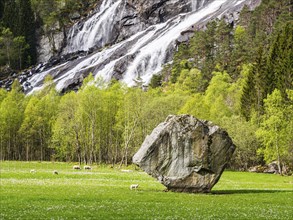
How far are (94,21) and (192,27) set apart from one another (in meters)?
52.0

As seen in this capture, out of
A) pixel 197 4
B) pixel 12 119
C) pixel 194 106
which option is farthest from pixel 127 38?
pixel 194 106

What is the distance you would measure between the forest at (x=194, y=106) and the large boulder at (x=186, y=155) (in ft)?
110

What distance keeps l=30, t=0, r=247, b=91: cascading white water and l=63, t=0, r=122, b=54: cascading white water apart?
18.7m

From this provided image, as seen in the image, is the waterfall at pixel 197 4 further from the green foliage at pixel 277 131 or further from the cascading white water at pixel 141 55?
the green foliage at pixel 277 131

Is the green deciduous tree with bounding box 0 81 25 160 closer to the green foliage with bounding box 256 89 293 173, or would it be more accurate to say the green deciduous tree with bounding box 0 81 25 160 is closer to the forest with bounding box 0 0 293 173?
the forest with bounding box 0 0 293 173

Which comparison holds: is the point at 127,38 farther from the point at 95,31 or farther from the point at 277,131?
the point at 277,131

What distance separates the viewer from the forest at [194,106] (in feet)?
256

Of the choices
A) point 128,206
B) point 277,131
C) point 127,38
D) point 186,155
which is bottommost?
point 128,206

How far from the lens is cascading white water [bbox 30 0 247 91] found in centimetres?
12875

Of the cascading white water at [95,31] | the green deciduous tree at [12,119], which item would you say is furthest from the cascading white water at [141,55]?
the green deciduous tree at [12,119]

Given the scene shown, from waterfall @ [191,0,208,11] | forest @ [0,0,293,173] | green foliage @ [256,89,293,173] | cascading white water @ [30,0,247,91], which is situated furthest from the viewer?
waterfall @ [191,0,208,11]

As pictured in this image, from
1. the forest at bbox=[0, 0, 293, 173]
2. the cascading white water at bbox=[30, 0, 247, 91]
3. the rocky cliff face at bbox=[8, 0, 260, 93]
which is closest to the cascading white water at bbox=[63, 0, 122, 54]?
the rocky cliff face at bbox=[8, 0, 260, 93]

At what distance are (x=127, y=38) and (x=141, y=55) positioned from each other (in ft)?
126

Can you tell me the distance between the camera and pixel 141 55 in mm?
132000
